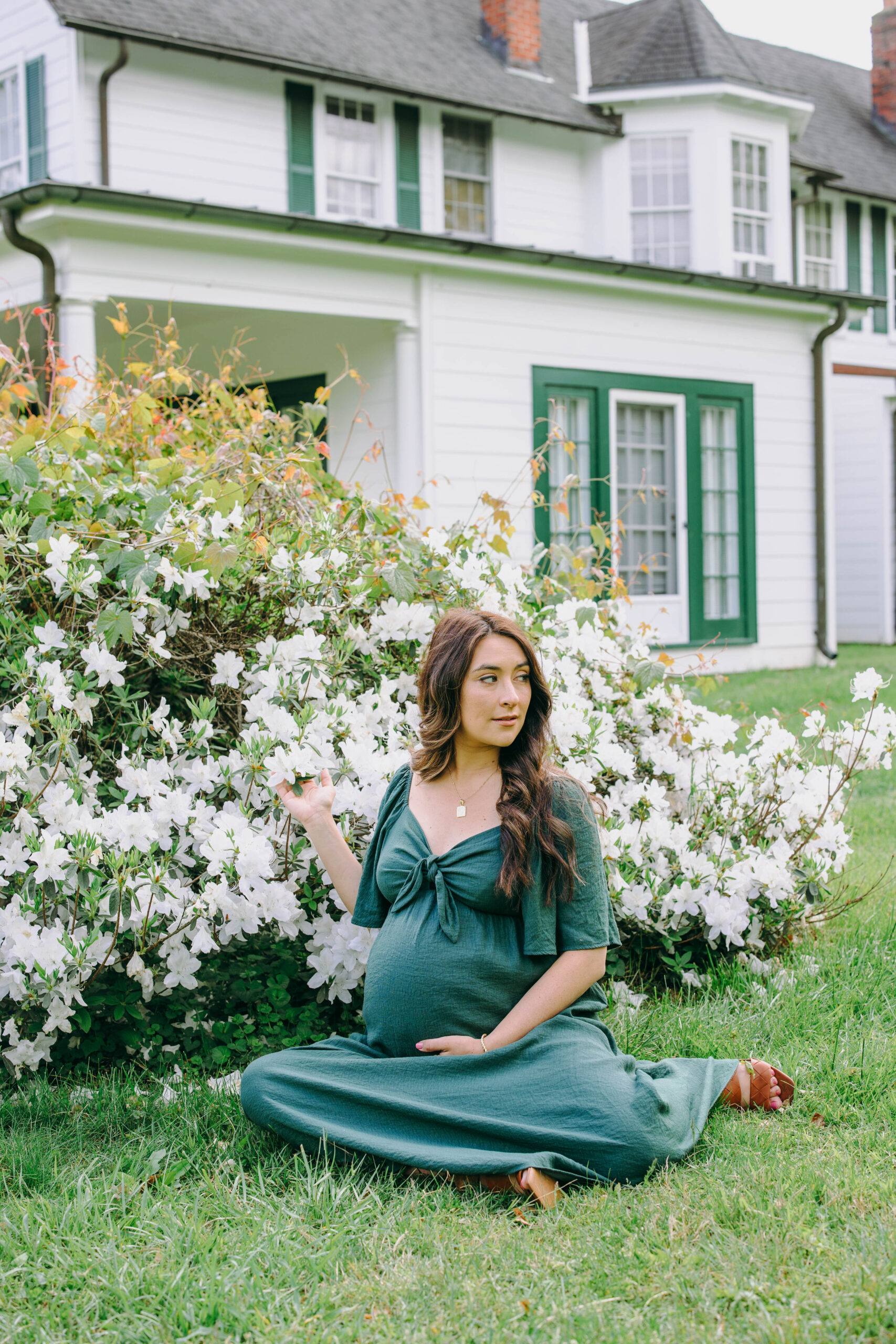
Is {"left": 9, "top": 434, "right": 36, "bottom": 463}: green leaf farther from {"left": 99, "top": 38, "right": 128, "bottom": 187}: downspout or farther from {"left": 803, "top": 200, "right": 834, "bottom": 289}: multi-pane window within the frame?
{"left": 803, "top": 200, "right": 834, "bottom": 289}: multi-pane window

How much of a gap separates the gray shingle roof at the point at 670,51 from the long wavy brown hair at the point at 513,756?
519 inches

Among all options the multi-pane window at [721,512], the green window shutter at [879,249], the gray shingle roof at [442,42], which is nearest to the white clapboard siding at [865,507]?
the green window shutter at [879,249]

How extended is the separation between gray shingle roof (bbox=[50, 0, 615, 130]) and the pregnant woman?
10.1 m

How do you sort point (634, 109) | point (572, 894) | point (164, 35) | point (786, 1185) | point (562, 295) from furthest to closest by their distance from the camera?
point (634, 109) → point (562, 295) → point (164, 35) → point (572, 894) → point (786, 1185)

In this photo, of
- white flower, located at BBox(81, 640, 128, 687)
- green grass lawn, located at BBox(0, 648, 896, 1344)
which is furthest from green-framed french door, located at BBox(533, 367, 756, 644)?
green grass lawn, located at BBox(0, 648, 896, 1344)

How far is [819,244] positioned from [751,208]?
13.8ft

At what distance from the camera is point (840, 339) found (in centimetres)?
1922

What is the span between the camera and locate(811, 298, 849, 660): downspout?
47.0 feet

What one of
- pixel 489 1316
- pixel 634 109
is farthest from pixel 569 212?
pixel 489 1316

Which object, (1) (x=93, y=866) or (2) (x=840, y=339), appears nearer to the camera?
(1) (x=93, y=866)

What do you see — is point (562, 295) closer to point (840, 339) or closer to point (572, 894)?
point (840, 339)

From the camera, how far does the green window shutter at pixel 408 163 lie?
14.0 m

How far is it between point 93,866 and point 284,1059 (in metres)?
0.68

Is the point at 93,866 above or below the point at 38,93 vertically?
below
